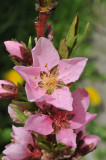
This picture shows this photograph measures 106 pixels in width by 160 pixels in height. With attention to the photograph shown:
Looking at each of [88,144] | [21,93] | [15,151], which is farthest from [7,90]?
[88,144]

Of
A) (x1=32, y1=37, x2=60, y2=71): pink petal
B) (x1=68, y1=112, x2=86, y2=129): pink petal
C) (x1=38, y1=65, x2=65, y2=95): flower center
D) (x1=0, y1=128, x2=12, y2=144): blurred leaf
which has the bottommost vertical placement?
(x1=0, y1=128, x2=12, y2=144): blurred leaf

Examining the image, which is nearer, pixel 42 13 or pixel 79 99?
pixel 42 13

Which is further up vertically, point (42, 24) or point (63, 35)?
point (63, 35)

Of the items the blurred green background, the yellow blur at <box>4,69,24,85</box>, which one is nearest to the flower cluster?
the blurred green background

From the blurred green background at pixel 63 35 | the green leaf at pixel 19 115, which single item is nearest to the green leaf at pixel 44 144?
the green leaf at pixel 19 115

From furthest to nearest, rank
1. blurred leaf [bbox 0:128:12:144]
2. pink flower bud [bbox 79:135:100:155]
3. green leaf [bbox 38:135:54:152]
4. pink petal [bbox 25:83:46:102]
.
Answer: blurred leaf [bbox 0:128:12:144] → pink flower bud [bbox 79:135:100:155] → green leaf [bbox 38:135:54:152] → pink petal [bbox 25:83:46:102]

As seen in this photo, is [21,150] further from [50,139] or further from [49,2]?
[49,2]

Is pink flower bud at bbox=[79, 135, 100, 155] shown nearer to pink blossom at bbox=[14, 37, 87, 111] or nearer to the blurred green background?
pink blossom at bbox=[14, 37, 87, 111]

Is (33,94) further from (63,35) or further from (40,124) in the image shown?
(63,35)
